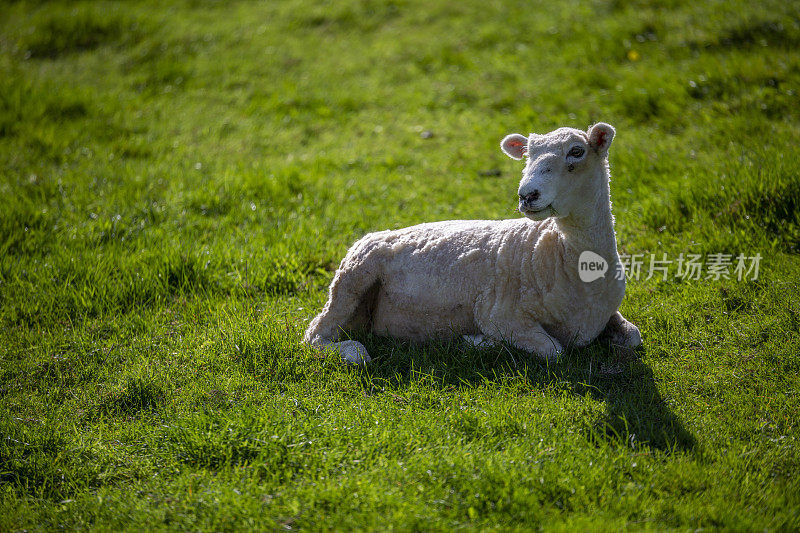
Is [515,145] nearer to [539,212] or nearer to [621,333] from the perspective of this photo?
[539,212]

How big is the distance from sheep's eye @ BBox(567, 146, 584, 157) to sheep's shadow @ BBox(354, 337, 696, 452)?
58.4 inches

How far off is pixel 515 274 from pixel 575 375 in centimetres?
91

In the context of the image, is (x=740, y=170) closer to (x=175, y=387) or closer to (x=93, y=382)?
(x=175, y=387)

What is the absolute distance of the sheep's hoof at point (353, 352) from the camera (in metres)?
5.27

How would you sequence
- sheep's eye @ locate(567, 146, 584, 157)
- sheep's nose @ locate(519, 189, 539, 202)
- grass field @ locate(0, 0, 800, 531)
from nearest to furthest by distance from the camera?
grass field @ locate(0, 0, 800, 531) < sheep's nose @ locate(519, 189, 539, 202) < sheep's eye @ locate(567, 146, 584, 157)

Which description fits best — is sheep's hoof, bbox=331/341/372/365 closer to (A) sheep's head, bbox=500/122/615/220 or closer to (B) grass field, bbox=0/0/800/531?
(B) grass field, bbox=0/0/800/531

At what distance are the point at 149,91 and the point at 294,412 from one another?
9.25 metres

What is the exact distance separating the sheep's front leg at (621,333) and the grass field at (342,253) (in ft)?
0.50

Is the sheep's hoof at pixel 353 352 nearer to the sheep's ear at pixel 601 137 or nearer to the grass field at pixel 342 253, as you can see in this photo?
the grass field at pixel 342 253

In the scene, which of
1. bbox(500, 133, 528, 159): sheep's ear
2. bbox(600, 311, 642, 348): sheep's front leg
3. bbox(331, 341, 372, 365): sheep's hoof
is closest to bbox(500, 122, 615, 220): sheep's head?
bbox(500, 133, 528, 159): sheep's ear

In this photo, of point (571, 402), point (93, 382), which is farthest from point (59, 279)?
point (571, 402)

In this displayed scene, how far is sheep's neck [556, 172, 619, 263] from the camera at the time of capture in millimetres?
4949

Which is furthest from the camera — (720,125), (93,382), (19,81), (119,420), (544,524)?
(19,81)

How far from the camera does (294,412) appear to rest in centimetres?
470
